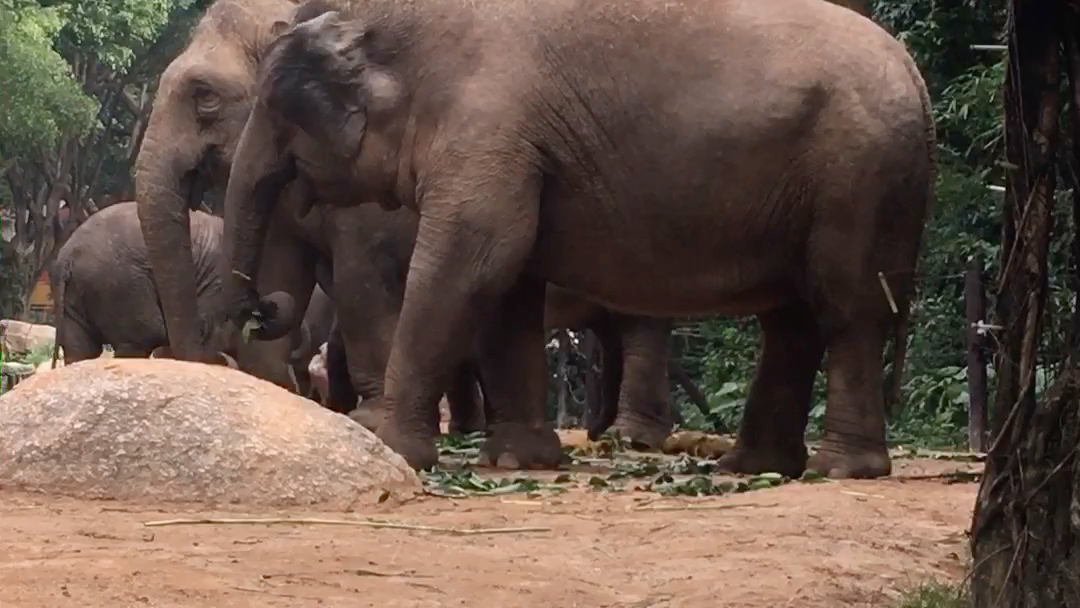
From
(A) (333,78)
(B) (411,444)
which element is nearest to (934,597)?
(B) (411,444)

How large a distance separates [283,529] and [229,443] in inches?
36.7

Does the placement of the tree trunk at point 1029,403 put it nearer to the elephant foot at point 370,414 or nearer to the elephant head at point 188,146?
the elephant foot at point 370,414

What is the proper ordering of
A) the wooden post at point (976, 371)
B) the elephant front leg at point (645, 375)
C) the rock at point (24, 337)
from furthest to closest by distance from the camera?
1. the rock at point (24, 337)
2. the elephant front leg at point (645, 375)
3. the wooden post at point (976, 371)

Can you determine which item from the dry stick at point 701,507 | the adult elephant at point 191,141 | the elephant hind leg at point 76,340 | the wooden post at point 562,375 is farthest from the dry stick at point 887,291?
the elephant hind leg at point 76,340

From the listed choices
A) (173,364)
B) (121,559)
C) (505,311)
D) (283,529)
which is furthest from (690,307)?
(121,559)

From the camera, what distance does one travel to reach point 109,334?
1636 centimetres

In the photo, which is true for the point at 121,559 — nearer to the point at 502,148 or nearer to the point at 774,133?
the point at 502,148

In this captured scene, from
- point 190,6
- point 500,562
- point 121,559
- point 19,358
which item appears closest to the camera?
point 121,559

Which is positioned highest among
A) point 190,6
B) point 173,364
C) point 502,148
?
point 190,6

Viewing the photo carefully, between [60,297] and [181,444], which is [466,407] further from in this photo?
[181,444]

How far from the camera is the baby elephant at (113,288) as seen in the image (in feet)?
53.1

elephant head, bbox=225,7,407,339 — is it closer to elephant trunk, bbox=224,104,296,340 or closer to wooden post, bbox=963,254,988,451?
elephant trunk, bbox=224,104,296,340

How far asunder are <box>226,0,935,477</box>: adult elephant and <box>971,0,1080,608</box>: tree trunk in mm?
3668

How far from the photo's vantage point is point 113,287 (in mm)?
16203
